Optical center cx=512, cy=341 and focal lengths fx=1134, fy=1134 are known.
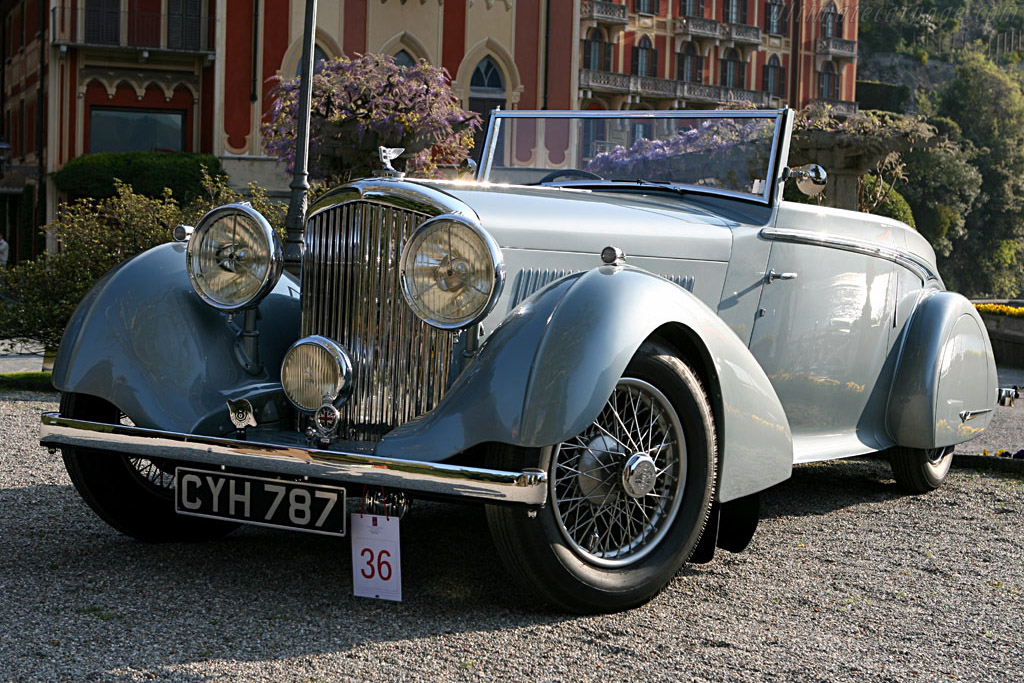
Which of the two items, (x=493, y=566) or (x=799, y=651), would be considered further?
(x=493, y=566)

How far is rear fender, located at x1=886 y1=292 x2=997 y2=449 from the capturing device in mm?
4906

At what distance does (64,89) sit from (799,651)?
26930 mm

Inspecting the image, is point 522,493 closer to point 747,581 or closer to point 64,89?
point 747,581

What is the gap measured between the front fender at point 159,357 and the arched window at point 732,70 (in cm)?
4236

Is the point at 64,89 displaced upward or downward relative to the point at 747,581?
upward

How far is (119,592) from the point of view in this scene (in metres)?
3.47

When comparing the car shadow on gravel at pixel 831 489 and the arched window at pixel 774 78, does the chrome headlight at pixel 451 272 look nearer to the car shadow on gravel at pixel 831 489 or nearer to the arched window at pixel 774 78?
the car shadow on gravel at pixel 831 489

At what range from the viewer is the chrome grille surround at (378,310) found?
350cm

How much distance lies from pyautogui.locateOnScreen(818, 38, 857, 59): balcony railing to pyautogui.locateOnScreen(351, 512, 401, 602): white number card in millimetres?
46464

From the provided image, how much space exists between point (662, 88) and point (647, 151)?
1494 inches

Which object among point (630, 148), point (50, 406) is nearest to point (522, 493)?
point (630, 148)

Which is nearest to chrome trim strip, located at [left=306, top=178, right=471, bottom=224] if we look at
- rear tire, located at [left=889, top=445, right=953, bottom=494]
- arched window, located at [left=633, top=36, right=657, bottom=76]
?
rear tire, located at [left=889, top=445, right=953, bottom=494]

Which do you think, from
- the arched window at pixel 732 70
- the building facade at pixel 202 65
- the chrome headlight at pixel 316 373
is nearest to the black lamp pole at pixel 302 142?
the chrome headlight at pixel 316 373

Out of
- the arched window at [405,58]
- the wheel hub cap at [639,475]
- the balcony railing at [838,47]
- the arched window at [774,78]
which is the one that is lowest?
the wheel hub cap at [639,475]
